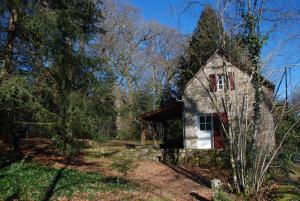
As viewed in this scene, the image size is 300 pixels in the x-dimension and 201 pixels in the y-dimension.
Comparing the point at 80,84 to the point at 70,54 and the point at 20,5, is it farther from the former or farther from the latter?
the point at 20,5

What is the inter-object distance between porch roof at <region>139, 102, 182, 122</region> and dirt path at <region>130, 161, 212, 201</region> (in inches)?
144

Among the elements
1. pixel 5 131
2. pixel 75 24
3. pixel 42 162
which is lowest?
pixel 42 162

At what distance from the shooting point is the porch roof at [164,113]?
1920 centimetres

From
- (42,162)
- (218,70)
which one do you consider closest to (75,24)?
(42,162)

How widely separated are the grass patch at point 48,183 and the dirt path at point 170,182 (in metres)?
1.11

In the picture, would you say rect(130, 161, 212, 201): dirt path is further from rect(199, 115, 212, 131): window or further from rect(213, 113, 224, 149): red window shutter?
rect(199, 115, 212, 131): window

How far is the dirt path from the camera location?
401 inches

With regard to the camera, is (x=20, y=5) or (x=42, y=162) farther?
(x=42, y=162)

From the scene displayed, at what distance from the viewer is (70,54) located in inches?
485

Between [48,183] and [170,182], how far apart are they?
16.9ft

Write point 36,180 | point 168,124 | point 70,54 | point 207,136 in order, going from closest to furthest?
1. point 36,180
2. point 70,54
3. point 207,136
4. point 168,124

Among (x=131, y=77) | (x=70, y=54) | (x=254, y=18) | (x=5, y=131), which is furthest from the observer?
(x=131, y=77)

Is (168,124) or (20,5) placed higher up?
(20,5)

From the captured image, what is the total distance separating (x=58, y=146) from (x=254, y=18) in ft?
26.4
